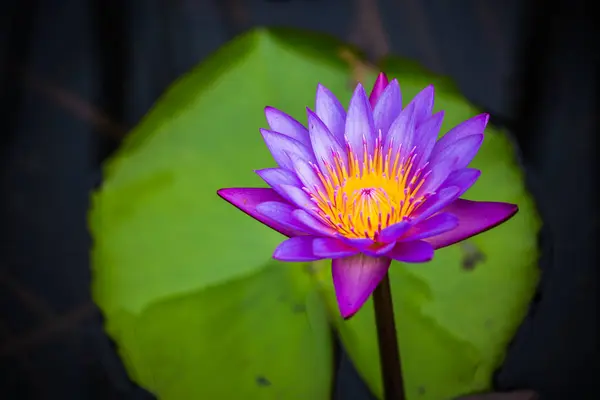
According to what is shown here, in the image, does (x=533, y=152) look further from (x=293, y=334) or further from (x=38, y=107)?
(x=38, y=107)

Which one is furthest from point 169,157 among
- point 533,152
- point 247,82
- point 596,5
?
point 596,5

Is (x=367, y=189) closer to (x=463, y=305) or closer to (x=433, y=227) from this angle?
(x=433, y=227)

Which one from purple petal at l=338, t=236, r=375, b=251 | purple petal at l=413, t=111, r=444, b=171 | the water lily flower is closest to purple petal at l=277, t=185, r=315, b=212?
the water lily flower

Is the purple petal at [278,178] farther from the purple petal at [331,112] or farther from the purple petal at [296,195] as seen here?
the purple petal at [331,112]

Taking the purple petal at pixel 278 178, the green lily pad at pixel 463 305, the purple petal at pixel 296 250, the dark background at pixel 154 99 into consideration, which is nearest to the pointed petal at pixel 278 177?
the purple petal at pixel 278 178

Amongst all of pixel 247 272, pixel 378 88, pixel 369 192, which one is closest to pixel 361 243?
pixel 369 192

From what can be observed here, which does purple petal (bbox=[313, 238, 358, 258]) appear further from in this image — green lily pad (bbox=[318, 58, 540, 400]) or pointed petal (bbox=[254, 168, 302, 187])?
green lily pad (bbox=[318, 58, 540, 400])
